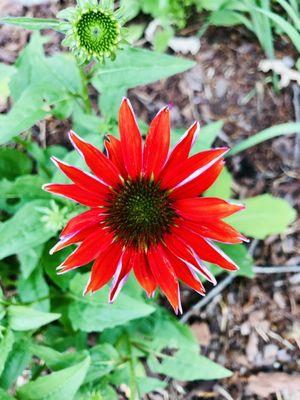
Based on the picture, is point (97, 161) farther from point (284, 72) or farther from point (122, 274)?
point (284, 72)

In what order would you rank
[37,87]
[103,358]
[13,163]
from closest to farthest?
[37,87], [103,358], [13,163]

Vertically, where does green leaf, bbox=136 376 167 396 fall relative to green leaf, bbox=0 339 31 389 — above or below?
below

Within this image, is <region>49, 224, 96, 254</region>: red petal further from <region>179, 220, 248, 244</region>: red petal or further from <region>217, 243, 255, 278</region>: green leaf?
<region>217, 243, 255, 278</region>: green leaf

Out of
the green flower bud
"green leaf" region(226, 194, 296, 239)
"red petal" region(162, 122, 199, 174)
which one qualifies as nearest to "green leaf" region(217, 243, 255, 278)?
"green leaf" region(226, 194, 296, 239)

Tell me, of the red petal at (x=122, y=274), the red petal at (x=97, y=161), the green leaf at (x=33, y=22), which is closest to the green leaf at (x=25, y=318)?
the red petal at (x=122, y=274)

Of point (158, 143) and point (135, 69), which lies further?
point (135, 69)

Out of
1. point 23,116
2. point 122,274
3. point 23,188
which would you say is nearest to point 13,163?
point 23,188
